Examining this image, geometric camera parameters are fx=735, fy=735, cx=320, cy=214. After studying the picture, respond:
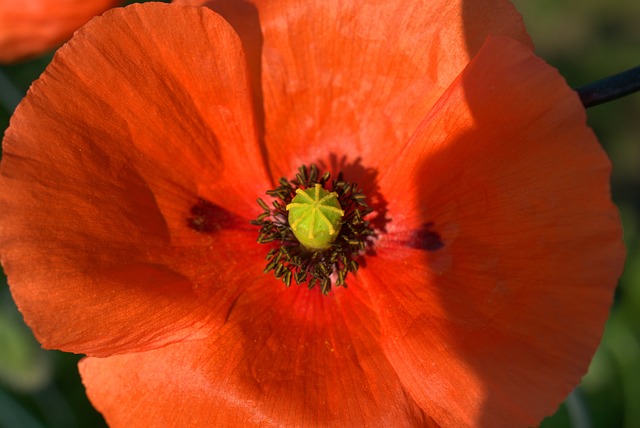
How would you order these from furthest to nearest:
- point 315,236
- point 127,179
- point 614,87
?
point 315,236
point 127,179
point 614,87

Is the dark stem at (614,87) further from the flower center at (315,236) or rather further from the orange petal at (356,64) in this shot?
the flower center at (315,236)

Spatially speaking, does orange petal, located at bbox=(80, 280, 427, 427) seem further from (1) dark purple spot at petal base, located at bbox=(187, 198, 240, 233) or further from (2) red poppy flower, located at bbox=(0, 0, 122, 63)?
(2) red poppy flower, located at bbox=(0, 0, 122, 63)

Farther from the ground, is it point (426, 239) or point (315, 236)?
point (315, 236)

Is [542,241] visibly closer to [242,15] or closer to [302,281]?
[302,281]

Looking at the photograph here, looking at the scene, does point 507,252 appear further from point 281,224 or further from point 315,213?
point 281,224

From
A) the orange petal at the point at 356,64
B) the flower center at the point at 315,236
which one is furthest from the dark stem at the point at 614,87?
the flower center at the point at 315,236

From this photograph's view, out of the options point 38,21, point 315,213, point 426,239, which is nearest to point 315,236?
point 315,213
